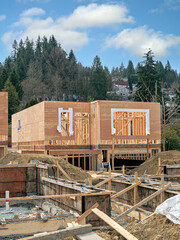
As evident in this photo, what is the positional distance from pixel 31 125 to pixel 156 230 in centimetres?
2904

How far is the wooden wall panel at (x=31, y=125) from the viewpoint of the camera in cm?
3205

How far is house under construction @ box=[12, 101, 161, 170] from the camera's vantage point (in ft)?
102

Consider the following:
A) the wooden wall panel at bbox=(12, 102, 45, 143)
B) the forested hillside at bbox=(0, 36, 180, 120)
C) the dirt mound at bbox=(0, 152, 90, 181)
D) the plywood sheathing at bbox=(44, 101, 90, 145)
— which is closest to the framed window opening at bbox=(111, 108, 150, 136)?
the plywood sheathing at bbox=(44, 101, 90, 145)

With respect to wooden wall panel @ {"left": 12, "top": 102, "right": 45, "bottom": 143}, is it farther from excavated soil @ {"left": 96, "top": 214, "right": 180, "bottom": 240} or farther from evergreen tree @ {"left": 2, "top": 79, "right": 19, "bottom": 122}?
evergreen tree @ {"left": 2, "top": 79, "right": 19, "bottom": 122}

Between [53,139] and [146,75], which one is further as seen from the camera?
[146,75]

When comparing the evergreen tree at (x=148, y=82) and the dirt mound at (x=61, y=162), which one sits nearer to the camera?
the dirt mound at (x=61, y=162)

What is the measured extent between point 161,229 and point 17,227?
5397 millimetres

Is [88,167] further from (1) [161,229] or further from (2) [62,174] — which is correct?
(1) [161,229]

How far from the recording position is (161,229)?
25.5 feet

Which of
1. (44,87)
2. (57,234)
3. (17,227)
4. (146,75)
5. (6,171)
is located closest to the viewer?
(57,234)

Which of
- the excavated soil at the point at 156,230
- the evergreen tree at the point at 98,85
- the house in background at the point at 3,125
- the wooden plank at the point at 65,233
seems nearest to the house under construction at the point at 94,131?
the house in background at the point at 3,125

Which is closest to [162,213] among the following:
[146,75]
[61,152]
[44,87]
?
[61,152]

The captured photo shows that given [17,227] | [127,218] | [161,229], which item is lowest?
[127,218]

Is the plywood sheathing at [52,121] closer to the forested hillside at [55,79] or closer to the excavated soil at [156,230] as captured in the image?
the excavated soil at [156,230]
